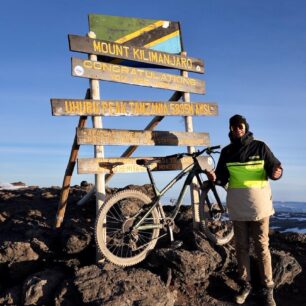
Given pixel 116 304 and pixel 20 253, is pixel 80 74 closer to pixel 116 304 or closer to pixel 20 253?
pixel 20 253

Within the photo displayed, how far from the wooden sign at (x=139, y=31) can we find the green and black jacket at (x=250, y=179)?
327cm

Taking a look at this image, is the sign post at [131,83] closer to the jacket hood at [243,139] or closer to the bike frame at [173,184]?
the bike frame at [173,184]

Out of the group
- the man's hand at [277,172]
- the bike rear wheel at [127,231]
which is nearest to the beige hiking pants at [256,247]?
the man's hand at [277,172]

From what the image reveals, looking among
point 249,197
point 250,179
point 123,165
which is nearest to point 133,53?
point 123,165

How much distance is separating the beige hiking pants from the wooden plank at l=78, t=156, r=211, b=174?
2.14m

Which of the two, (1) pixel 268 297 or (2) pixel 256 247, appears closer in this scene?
(1) pixel 268 297

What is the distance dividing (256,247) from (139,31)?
5022 millimetres

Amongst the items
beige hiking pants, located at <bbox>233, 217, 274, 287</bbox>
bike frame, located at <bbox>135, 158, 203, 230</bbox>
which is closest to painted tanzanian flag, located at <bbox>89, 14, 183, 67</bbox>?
bike frame, located at <bbox>135, 158, 203, 230</bbox>

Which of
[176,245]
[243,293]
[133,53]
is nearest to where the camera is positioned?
[243,293]

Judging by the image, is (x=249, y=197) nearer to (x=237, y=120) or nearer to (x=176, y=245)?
(x=237, y=120)

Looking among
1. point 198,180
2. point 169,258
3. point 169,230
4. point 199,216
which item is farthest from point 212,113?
point 169,258

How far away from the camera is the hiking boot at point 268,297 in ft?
20.2

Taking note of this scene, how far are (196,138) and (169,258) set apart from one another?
3091 millimetres

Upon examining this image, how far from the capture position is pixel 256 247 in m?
6.34
